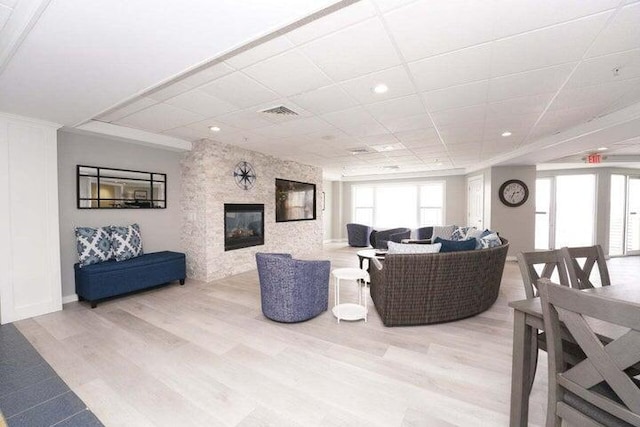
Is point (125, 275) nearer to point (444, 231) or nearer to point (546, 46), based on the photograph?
point (546, 46)

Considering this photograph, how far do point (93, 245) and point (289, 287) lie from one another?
2855mm

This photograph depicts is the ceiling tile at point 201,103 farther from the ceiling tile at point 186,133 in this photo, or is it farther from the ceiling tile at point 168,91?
the ceiling tile at point 186,133

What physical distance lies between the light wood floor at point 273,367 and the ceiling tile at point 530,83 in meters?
2.43

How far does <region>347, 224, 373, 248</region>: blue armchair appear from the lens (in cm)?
907

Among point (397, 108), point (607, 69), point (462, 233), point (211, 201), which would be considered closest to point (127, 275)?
point (211, 201)

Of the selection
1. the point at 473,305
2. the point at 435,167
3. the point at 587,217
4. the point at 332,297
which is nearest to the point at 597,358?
the point at 473,305

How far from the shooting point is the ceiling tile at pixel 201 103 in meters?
2.84

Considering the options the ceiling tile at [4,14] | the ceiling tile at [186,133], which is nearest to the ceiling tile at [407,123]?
the ceiling tile at [186,133]

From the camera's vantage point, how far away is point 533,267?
1.94 metres

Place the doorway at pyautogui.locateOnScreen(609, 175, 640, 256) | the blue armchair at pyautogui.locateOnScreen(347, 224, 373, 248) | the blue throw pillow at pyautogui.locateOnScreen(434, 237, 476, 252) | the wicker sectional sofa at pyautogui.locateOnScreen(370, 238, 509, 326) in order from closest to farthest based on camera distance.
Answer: the wicker sectional sofa at pyautogui.locateOnScreen(370, 238, 509, 326), the blue throw pillow at pyautogui.locateOnScreen(434, 237, 476, 252), the doorway at pyautogui.locateOnScreen(609, 175, 640, 256), the blue armchair at pyautogui.locateOnScreen(347, 224, 373, 248)

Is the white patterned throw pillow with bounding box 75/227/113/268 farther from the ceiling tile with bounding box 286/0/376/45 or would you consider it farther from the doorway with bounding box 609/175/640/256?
the doorway with bounding box 609/175/640/256

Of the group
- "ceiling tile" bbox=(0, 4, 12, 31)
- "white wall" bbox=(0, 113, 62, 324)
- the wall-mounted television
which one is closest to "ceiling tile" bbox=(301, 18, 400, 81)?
"ceiling tile" bbox=(0, 4, 12, 31)

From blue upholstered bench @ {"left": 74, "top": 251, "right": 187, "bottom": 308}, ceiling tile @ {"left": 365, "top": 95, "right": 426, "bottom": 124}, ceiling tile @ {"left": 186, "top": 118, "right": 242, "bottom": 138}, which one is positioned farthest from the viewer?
ceiling tile @ {"left": 186, "top": 118, "right": 242, "bottom": 138}

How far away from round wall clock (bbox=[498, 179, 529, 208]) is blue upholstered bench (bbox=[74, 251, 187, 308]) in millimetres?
6968
